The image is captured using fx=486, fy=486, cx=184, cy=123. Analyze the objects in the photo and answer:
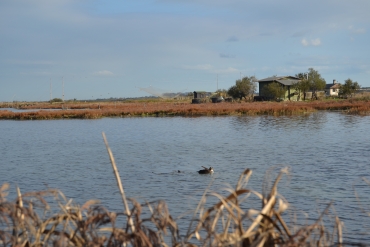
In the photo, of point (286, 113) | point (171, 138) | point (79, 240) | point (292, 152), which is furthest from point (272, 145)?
point (286, 113)

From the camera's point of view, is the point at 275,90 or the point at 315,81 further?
the point at 315,81

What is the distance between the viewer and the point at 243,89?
96.0m

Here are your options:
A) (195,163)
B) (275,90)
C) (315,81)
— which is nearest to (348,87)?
(315,81)

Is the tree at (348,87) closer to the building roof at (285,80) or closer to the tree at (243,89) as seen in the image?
the building roof at (285,80)

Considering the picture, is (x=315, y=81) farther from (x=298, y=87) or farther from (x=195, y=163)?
(x=195, y=163)

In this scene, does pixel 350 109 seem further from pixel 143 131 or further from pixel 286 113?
pixel 143 131

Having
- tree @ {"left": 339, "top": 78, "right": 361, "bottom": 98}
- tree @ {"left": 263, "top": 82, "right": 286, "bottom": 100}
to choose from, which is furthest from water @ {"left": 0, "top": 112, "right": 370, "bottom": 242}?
tree @ {"left": 339, "top": 78, "right": 361, "bottom": 98}

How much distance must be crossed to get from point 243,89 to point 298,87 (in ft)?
49.2

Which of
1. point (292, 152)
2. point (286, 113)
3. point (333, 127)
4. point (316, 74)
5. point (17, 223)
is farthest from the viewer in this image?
point (316, 74)

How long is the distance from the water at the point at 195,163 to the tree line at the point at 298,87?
146ft

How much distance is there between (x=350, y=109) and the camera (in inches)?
2147

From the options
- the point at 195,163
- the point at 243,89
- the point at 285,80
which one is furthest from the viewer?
the point at 243,89

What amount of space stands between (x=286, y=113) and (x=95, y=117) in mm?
21245

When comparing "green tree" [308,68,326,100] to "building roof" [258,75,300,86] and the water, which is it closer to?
"building roof" [258,75,300,86]
